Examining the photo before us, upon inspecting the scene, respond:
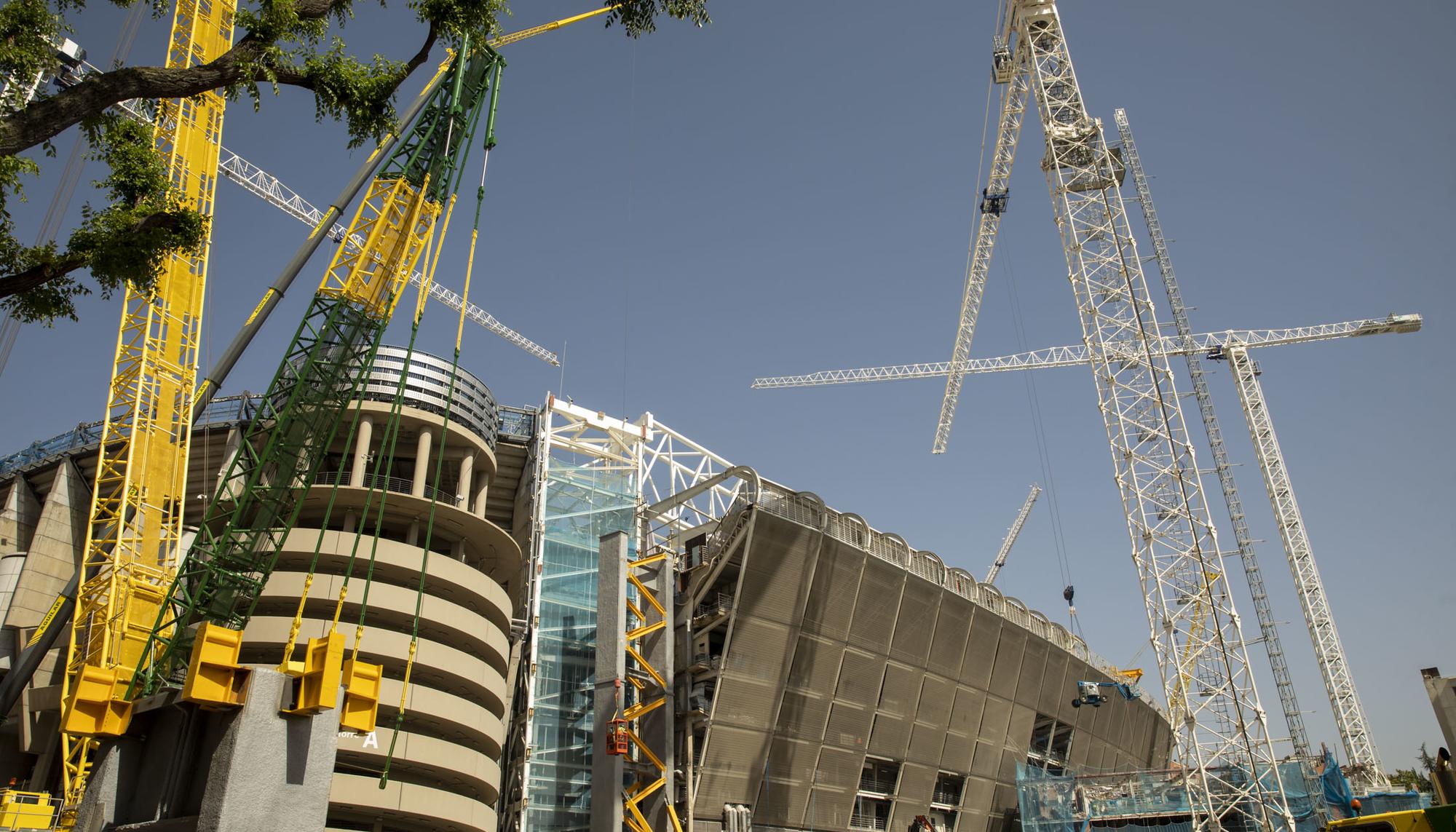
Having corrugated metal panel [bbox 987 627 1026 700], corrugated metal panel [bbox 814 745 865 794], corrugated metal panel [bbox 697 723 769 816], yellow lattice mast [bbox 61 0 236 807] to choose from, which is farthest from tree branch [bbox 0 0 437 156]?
corrugated metal panel [bbox 987 627 1026 700]

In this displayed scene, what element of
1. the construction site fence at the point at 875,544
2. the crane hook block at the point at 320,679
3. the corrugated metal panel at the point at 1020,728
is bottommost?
the crane hook block at the point at 320,679

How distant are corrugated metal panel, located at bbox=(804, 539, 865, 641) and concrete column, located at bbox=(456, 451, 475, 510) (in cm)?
2370

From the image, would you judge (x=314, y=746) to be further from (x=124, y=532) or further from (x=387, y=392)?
(x=387, y=392)

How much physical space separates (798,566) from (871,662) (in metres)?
9.93

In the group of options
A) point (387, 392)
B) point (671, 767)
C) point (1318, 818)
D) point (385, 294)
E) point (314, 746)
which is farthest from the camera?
point (387, 392)

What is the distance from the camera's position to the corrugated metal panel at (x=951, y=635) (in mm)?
66688

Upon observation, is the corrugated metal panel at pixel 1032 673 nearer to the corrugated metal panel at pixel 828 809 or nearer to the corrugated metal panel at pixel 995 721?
the corrugated metal panel at pixel 995 721

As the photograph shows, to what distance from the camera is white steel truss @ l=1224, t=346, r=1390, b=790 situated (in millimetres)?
102812

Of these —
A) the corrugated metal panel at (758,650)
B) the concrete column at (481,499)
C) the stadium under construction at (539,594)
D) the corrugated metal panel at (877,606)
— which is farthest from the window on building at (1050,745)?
the concrete column at (481,499)

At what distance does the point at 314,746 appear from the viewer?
85.6 feet

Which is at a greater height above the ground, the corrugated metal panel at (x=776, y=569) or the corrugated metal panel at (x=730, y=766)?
the corrugated metal panel at (x=776, y=569)

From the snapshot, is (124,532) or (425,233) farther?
(124,532)

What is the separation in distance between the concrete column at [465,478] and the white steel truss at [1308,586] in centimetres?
8276

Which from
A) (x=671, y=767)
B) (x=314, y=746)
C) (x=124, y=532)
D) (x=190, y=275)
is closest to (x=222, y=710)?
(x=314, y=746)
